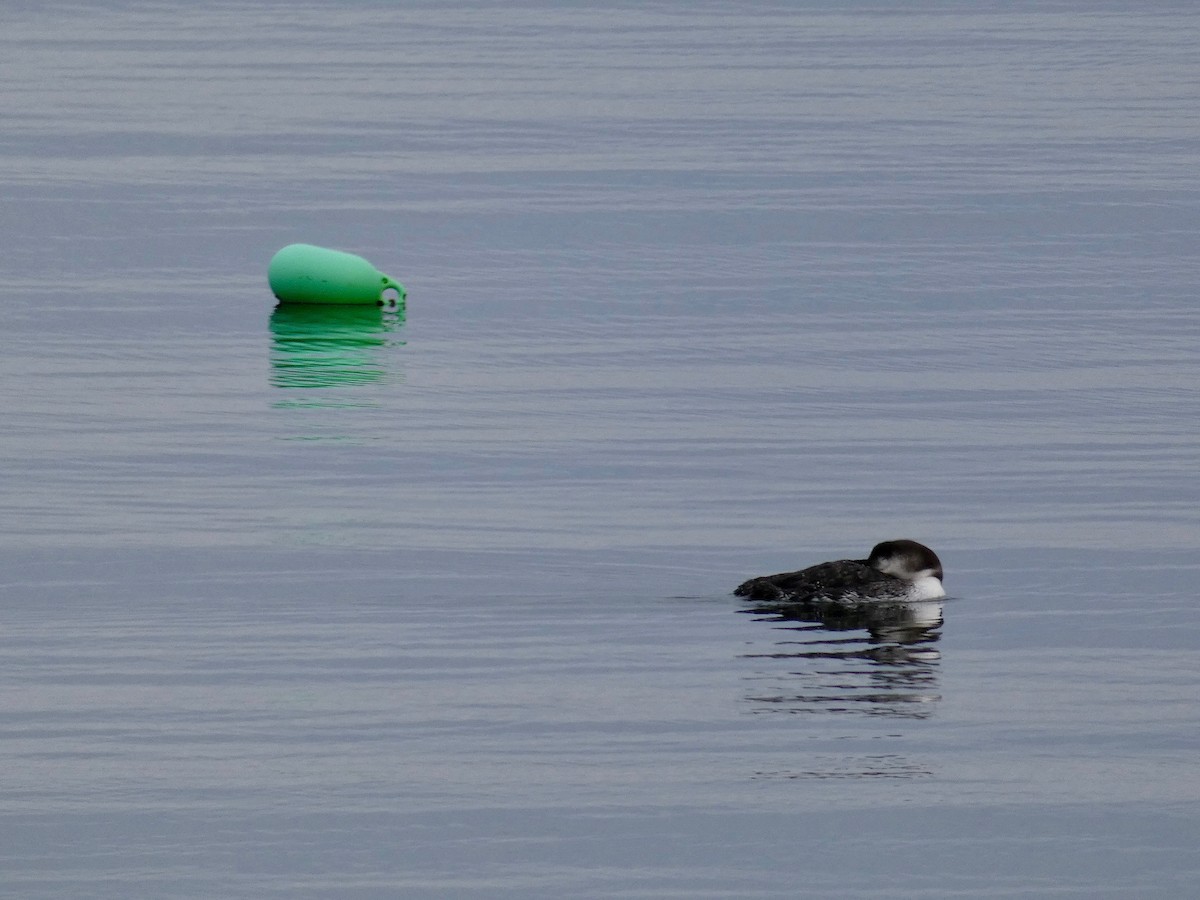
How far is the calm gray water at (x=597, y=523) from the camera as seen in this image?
560 inches

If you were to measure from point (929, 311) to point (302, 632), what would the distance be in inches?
650

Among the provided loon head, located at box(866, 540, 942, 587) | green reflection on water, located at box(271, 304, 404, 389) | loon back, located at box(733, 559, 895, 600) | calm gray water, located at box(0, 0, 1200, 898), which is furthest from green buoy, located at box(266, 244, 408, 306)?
loon head, located at box(866, 540, 942, 587)

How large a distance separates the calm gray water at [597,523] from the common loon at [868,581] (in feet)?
1.14

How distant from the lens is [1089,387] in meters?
27.9

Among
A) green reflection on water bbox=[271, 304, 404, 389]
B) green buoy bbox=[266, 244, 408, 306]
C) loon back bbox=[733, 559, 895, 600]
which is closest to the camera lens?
loon back bbox=[733, 559, 895, 600]

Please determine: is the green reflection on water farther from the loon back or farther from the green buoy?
the loon back

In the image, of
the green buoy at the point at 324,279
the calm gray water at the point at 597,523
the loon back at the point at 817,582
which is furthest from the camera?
the green buoy at the point at 324,279

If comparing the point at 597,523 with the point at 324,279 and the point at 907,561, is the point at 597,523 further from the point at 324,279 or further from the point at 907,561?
the point at 324,279

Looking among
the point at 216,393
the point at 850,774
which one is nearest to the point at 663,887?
the point at 850,774

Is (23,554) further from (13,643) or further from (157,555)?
(13,643)

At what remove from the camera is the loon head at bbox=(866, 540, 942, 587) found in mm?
18906

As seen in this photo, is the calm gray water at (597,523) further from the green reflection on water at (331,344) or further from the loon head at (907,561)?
the loon head at (907,561)

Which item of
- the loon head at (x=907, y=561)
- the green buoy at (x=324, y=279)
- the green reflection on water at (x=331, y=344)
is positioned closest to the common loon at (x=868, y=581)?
the loon head at (x=907, y=561)

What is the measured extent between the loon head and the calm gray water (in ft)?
1.36
